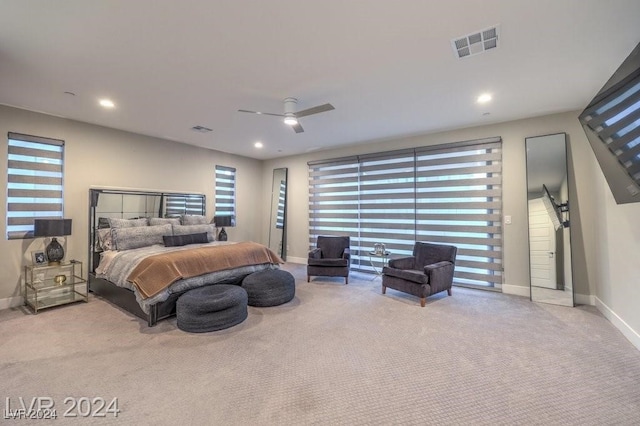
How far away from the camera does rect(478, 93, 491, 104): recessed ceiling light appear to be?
375cm

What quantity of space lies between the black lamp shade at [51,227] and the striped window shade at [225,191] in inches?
120

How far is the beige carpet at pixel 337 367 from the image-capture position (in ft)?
6.53

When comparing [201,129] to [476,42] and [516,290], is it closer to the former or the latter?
[476,42]

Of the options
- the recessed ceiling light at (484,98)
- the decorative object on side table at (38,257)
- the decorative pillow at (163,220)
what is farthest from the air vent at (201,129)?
the recessed ceiling light at (484,98)

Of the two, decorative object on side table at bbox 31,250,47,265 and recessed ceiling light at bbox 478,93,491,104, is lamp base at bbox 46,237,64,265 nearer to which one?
decorative object on side table at bbox 31,250,47,265

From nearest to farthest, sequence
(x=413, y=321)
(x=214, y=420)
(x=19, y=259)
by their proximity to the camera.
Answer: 1. (x=214, y=420)
2. (x=413, y=321)
3. (x=19, y=259)

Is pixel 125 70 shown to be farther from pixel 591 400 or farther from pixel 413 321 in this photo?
pixel 591 400

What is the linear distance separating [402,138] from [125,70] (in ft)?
15.6

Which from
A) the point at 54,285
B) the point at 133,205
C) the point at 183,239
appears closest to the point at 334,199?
the point at 183,239

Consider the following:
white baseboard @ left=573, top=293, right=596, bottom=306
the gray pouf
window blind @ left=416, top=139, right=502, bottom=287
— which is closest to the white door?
white baseboard @ left=573, top=293, right=596, bottom=306

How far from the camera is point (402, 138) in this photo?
5879 mm

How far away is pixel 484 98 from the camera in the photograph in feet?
12.6

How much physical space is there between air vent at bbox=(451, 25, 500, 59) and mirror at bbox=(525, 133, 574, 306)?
8.75 ft

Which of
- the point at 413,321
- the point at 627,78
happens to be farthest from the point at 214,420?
the point at 627,78
